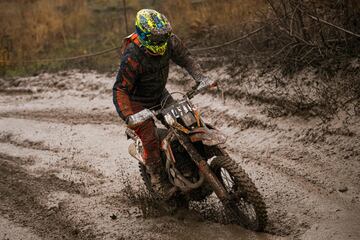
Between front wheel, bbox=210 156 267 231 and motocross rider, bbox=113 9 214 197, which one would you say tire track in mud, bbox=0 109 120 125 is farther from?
front wheel, bbox=210 156 267 231

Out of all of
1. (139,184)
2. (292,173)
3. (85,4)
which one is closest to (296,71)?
(292,173)

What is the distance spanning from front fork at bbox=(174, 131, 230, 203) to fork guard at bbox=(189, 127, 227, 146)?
0.38 feet

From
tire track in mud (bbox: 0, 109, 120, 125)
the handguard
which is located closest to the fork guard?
the handguard

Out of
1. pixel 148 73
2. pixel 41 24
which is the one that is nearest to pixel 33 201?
pixel 148 73

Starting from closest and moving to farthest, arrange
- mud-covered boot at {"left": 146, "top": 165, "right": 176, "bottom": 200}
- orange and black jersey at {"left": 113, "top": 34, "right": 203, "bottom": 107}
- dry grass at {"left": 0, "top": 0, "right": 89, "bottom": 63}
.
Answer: orange and black jersey at {"left": 113, "top": 34, "right": 203, "bottom": 107} < mud-covered boot at {"left": 146, "top": 165, "right": 176, "bottom": 200} < dry grass at {"left": 0, "top": 0, "right": 89, "bottom": 63}

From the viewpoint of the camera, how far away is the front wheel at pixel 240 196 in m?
4.77

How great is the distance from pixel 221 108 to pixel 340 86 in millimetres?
2296

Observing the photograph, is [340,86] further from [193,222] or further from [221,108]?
[193,222]

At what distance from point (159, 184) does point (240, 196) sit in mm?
1162

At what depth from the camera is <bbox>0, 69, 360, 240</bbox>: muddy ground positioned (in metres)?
5.30

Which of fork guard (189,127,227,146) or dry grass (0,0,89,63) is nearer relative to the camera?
fork guard (189,127,227,146)

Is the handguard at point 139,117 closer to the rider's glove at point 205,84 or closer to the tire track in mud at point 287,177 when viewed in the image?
the rider's glove at point 205,84

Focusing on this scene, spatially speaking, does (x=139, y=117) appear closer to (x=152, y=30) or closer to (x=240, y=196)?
(x=152, y=30)

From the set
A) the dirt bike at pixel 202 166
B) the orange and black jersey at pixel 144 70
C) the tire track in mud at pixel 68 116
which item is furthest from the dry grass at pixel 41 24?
the dirt bike at pixel 202 166
